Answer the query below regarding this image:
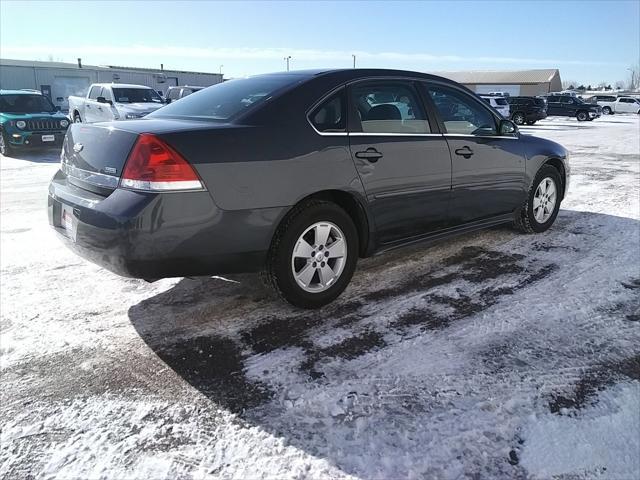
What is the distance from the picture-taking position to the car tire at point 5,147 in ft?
42.4

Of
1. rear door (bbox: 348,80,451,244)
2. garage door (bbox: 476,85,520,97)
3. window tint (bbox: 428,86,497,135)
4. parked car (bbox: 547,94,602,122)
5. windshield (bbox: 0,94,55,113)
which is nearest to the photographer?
rear door (bbox: 348,80,451,244)

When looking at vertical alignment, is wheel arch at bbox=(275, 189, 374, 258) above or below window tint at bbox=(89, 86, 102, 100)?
below

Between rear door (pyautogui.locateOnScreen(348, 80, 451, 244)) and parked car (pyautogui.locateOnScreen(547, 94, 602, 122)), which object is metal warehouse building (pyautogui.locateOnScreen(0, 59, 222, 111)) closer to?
parked car (pyautogui.locateOnScreen(547, 94, 602, 122))

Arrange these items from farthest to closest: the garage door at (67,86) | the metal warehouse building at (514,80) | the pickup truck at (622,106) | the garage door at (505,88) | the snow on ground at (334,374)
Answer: the metal warehouse building at (514,80) → the garage door at (505,88) → the pickup truck at (622,106) → the garage door at (67,86) → the snow on ground at (334,374)

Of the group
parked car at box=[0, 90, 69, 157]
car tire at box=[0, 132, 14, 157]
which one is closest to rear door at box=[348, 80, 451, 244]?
parked car at box=[0, 90, 69, 157]

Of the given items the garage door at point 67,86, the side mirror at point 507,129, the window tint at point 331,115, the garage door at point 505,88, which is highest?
the garage door at point 505,88

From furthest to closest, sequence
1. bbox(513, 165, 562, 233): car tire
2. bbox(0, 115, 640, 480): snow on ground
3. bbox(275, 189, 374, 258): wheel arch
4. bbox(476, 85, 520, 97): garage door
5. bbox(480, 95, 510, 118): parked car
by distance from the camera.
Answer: bbox(476, 85, 520, 97): garage door < bbox(480, 95, 510, 118): parked car < bbox(513, 165, 562, 233): car tire < bbox(275, 189, 374, 258): wheel arch < bbox(0, 115, 640, 480): snow on ground

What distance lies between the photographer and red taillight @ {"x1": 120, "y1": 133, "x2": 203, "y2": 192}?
2877mm

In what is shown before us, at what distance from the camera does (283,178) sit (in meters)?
3.22

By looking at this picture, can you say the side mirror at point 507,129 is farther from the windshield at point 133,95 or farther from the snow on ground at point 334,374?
the windshield at point 133,95

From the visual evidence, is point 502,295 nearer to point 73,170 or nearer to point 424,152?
point 424,152

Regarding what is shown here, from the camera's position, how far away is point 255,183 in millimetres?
3115

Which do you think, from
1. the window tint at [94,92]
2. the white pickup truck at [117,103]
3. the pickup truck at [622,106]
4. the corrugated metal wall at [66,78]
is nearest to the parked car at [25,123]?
the white pickup truck at [117,103]

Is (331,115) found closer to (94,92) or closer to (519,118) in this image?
(94,92)
